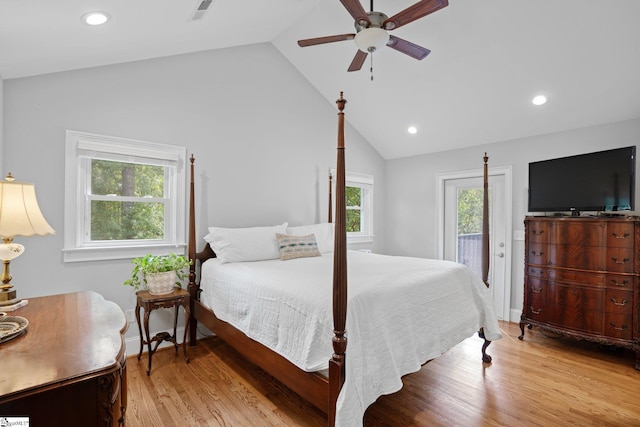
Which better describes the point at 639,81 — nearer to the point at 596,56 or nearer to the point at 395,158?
the point at 596,56

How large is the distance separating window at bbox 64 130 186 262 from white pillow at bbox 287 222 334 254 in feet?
4.10

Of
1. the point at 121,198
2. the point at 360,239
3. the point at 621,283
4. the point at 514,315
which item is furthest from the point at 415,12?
the point at 514,315

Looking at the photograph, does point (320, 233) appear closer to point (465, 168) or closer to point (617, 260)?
point (465, 168)

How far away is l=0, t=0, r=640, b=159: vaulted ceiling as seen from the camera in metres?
2.17

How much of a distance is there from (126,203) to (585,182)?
452 cm

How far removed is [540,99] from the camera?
3.48 meters

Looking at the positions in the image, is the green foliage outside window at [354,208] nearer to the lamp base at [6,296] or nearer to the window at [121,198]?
the window at [121,198]

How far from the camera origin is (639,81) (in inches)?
118

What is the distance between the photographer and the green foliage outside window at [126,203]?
2957mm

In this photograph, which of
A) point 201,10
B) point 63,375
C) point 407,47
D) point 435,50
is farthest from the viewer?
point 435,50

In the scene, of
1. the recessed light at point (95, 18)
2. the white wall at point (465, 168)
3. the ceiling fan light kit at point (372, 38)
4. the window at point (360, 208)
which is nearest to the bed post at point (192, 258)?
the recessed light at point (95, 18)

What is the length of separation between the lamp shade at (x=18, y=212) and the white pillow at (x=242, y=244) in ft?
5.27

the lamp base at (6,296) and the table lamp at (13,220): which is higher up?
the table lamp at (13,220)

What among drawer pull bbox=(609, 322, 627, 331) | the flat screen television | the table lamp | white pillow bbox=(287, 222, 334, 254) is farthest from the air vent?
drawer pull bbox=(609, 322, 627, 331)
